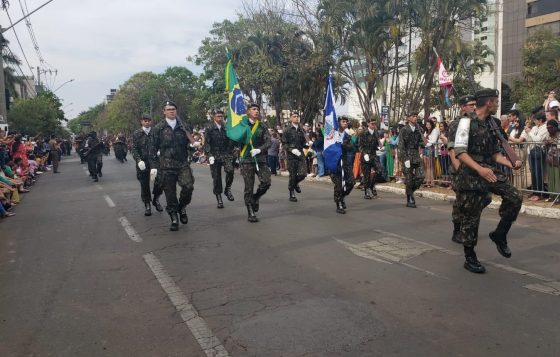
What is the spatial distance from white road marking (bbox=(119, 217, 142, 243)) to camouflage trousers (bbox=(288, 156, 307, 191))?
3.69m

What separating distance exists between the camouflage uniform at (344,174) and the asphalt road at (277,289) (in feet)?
2.94

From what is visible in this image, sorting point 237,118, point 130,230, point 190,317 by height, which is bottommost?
point 190,317

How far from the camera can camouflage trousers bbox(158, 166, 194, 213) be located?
7.88 metres

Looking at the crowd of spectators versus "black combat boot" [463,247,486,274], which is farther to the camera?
the crowd of spectators

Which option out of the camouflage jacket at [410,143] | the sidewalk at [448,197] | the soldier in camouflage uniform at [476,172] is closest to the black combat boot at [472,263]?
the soldier in camouflage uniform at [476,172]

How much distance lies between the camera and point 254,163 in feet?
29.2

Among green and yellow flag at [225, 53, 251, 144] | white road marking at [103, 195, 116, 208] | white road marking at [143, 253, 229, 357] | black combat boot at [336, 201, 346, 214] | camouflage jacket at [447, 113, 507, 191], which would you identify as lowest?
white road marking at [143, 253, 229, 357]

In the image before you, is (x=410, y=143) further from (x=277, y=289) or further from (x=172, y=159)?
(x=277, y=289)

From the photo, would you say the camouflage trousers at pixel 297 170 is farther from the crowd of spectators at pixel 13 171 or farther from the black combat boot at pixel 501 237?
the crowd of spectators at pixel 13 171

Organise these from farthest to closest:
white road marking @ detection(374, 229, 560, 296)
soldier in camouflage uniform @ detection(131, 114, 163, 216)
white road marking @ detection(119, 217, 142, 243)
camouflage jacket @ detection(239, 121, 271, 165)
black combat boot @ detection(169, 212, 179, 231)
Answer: soldier in camouflage uniform @ detection(131, 114, 163, 216) < camouflage jacket @ detection(239, 121, 271, 165) < black combat boot @ detection(169, 212, 179, 231) < white road marking @ detection(119, 217, 142, 243) < white road marking @ detection(374, 229, 560, 296)

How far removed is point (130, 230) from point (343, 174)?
3.81 meters

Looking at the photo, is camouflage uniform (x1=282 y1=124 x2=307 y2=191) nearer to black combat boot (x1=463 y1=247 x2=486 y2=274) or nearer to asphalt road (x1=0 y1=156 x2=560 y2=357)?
asphalt road (x1=0 y1=156 x2=560 y2=357)

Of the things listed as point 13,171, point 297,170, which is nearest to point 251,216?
point 297,170

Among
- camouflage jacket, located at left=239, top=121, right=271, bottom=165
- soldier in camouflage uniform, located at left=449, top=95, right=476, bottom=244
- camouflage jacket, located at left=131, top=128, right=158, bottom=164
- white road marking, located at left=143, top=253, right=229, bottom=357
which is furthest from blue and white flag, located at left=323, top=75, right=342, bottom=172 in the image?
white road marking, located at left=143, top=253, right=229, bottom=357
